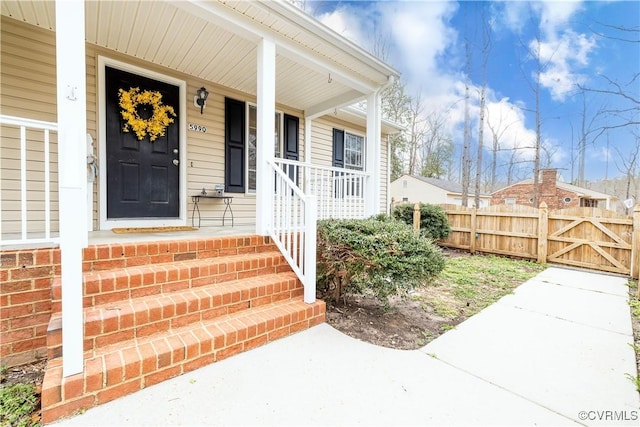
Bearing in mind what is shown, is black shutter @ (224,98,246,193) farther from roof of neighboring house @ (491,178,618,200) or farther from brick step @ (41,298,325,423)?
roof of neighboring house @ (491,178,618,200)

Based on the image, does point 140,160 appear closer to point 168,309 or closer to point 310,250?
point 168,309

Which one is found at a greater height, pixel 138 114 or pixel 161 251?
pixel 138 114

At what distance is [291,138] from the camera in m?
5.89

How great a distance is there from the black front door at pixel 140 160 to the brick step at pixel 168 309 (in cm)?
229

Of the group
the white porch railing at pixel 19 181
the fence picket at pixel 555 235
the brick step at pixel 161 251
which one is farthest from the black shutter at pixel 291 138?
the fence picket at pixel 555 235

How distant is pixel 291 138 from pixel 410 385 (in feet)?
16.3

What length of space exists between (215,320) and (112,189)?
8.95 ft

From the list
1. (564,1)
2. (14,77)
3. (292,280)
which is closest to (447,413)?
(292,280)

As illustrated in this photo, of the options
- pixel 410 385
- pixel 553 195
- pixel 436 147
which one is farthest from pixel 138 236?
pixel 436 147

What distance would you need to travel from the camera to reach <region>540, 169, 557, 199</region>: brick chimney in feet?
48.4

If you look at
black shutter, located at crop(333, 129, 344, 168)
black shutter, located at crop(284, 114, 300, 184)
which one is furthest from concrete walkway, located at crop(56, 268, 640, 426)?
black shutter, located at crop(333, 129, 344, 168)

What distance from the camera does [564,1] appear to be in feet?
23.6

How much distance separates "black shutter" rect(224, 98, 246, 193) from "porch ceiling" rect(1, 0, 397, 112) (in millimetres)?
383

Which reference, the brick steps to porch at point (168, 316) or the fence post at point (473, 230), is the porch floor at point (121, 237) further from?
the fence post at point (473, 230)
